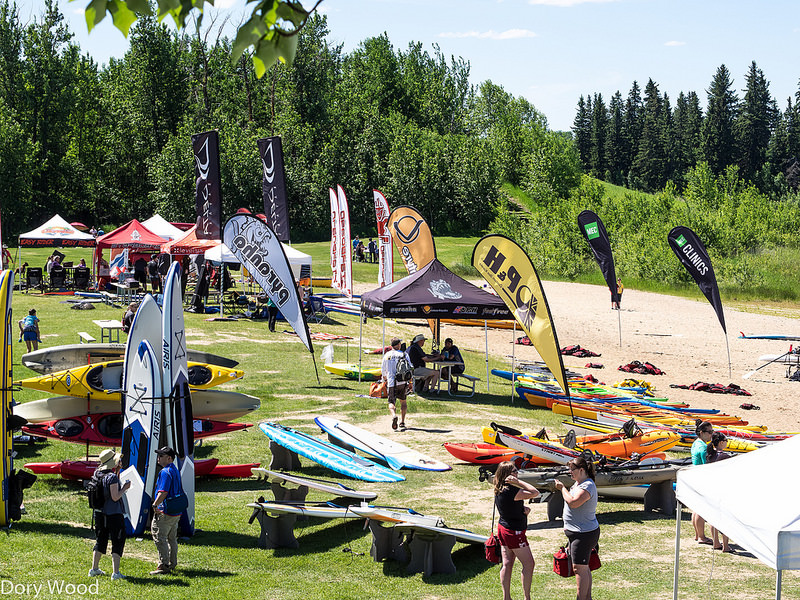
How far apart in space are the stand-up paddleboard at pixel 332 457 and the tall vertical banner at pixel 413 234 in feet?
37.6

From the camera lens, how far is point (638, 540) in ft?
33.3

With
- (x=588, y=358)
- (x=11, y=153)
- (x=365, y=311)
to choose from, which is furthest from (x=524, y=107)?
(x=365, y=311)

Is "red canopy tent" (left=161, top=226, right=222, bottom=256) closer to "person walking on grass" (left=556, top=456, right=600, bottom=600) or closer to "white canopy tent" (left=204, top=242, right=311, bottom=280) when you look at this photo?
"white canopy tent" (left=204, top=242, right=311, bottom=280)

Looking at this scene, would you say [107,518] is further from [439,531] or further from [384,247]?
[384,247]

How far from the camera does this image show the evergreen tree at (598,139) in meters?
130

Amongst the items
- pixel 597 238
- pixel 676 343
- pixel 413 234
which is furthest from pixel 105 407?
pixel 676 343

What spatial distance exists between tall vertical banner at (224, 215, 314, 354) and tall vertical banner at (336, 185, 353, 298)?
36.4 ft

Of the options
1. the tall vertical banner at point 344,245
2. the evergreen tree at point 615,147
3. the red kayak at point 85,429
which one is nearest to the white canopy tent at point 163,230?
the tall vertical banner at point 344,245

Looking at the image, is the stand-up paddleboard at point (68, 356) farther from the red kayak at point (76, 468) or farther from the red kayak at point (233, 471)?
the red kayak at point (233, 471)

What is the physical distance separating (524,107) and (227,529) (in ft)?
→ 295

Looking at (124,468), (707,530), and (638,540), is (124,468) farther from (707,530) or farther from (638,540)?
(707,530)

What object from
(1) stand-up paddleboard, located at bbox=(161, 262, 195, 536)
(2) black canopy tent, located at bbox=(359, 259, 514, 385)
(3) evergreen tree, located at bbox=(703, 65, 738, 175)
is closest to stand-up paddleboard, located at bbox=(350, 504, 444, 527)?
(1) stand-up paddleboard, located at bbox=(161, 262, 195, 536)

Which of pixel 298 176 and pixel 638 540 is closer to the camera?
pixel 638 540

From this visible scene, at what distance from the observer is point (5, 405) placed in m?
10.2
